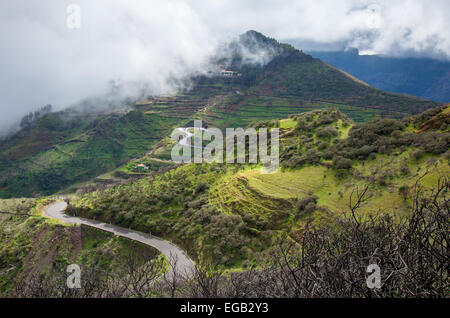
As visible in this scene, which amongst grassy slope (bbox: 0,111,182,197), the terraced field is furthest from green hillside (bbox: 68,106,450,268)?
grassy slope (bbox: 0,111,182,197)

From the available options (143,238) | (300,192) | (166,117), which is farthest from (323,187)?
(166,117)

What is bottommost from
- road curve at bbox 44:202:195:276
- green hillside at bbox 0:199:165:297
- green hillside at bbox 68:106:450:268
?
green hillside at bbox 0:199:165:297

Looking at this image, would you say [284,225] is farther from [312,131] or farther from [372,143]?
[312,131]

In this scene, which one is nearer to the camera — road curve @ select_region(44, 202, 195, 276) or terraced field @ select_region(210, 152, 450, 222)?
terraced field @ select_region(210, 152, 450, 222)

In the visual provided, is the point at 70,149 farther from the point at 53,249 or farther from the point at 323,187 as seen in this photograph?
the point at 323,187

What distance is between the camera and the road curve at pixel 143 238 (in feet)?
76.4

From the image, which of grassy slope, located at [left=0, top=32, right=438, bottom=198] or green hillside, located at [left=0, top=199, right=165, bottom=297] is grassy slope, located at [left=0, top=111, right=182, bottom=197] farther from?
green hillside, located at [left=0, top=199, right=165, bottom=297]

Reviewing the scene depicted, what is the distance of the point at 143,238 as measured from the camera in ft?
96.4

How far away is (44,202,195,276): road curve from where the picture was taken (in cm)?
2328

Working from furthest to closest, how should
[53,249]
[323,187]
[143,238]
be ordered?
[53,249] → [143,238] → [323,187]

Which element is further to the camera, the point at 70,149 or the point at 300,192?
the point at 70,149
